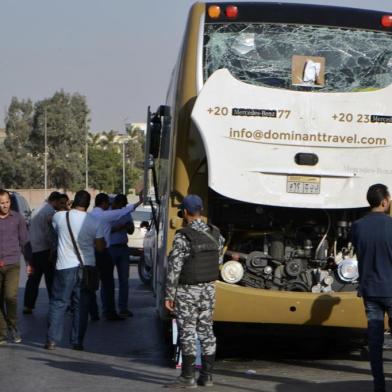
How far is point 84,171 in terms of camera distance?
96438mm

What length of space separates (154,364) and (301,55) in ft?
11.5

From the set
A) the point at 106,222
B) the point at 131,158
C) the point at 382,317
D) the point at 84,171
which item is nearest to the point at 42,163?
the point at 84,171

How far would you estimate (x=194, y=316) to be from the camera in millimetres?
9336

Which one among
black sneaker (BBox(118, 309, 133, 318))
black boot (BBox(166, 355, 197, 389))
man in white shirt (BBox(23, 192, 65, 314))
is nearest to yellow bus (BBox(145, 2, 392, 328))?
black boot (BBox(166, 355, 197, 389))

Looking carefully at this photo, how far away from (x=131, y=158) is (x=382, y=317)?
360 ft

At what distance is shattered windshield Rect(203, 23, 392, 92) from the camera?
10.6 m

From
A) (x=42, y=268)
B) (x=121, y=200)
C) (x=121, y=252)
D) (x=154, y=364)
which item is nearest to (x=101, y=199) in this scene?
(x=121, y=200)

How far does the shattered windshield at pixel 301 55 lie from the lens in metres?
10.6

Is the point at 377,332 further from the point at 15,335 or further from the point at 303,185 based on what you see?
the point at 15,335

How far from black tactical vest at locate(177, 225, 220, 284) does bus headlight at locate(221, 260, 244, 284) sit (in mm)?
1119

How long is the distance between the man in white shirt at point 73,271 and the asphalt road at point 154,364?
27 centimetres

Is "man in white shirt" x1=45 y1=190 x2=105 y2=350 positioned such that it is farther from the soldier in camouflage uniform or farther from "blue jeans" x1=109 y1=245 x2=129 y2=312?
"blue jeans" x1=109 y1=245 x2=129 y2=312

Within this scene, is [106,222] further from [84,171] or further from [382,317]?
[84,171]

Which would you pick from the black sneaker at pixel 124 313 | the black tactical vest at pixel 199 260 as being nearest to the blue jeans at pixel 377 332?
the black tactical vest at pixel 199 260
